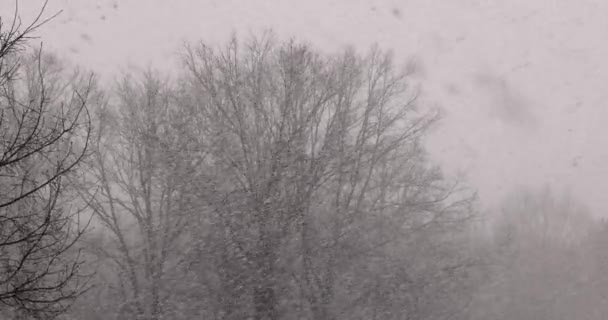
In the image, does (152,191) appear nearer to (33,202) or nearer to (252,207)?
(252,207)

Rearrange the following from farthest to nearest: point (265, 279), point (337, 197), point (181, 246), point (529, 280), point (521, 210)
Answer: point (521, 210) < point (529, 280) < point (337, 197) < point (181, 246) < point (265, 279)

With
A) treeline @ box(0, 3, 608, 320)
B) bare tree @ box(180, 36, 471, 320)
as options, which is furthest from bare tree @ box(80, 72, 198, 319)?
bare tree @ box(180, 36, 471, 320)

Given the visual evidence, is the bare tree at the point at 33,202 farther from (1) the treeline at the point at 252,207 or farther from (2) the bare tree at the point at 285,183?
(2) the bare tree at the point at 285,183

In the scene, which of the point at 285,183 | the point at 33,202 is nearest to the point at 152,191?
the point at 285,183

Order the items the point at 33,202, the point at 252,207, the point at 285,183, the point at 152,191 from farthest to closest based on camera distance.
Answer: the point at 152,191 → the point at 285,183 → the point at 252,207 → the point at 33,202

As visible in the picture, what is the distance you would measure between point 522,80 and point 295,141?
2087 cm

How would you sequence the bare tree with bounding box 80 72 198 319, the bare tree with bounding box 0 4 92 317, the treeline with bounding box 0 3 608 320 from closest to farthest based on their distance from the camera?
the bare tree with bounding box 0 4 92 317 < the treeline with bounding box 0 3 608 320 < the bare tree with bounding box 80 72 198 319

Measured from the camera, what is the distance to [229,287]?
12.2m

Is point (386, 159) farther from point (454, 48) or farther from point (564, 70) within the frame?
point (564, 70)

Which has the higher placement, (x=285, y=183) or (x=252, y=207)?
(x=285, y=183)

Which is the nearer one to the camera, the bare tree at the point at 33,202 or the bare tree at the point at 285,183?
the bare tree at the point at 33,202

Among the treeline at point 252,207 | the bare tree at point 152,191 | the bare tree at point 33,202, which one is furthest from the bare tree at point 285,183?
the bare tree at point 33,202

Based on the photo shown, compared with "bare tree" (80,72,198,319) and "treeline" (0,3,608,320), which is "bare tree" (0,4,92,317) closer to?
"treeline" (0,3,608,320)

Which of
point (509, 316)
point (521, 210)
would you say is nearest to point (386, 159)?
point (509, 316)
